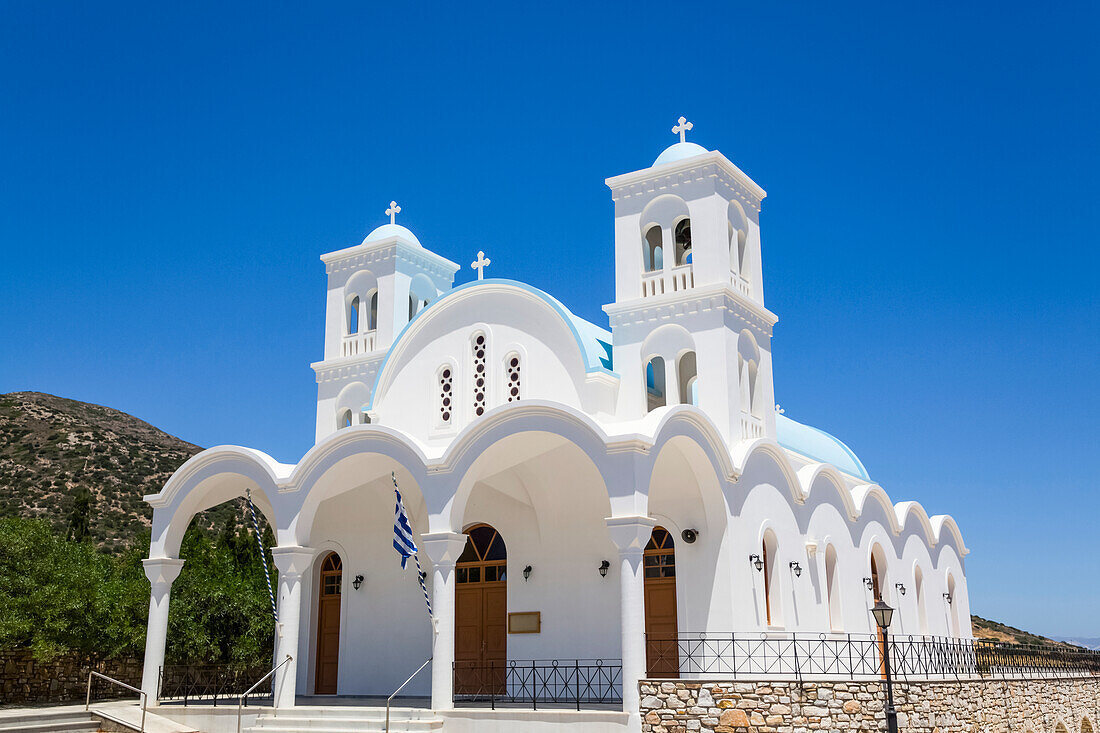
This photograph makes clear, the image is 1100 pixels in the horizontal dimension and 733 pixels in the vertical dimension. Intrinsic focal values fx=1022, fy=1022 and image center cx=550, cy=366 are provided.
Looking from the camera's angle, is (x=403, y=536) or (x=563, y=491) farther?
(x=563, y=491)

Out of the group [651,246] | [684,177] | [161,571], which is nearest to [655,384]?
[651,246]

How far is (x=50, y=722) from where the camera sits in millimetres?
17969

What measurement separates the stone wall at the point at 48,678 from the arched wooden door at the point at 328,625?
20.6 feet

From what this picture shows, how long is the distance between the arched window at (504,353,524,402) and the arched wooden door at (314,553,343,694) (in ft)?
20.6

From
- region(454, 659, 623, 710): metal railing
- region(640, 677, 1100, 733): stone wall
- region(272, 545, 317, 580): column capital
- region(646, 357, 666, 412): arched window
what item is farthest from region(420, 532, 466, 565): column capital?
region(646, 357, 666, 412): arched window

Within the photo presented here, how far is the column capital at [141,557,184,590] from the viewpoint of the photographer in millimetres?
20359

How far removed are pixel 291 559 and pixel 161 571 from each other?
3.26 meters

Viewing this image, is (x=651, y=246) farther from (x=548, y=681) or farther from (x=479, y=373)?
(x=548, y=681)

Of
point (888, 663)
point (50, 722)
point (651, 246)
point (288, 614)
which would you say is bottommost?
point (50, 722)

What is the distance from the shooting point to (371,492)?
2269cm

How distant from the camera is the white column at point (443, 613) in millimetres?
16516

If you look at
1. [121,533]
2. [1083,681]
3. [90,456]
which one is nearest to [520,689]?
[1083,681]

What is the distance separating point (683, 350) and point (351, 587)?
30.1 ft

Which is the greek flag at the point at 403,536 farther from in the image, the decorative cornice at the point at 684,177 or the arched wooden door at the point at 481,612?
the decorative cornice at the point at 684,177
